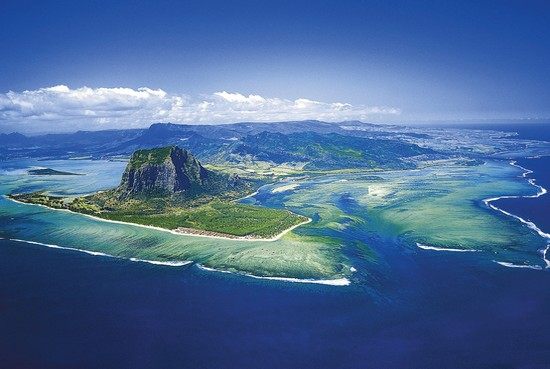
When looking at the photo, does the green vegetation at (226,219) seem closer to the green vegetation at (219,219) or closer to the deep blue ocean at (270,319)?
the green vegetation at (219,219)

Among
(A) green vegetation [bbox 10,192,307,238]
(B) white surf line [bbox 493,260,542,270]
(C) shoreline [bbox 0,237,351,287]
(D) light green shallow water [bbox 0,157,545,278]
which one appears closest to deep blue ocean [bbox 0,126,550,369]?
(C) shoreline [bbox 0,237,351,287]

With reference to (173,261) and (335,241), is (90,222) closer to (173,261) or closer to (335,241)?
(173,261)

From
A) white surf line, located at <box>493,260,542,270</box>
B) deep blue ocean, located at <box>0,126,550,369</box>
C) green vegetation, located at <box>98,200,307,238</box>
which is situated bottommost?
deep blue ocean, located at <box>0,126,550,369</box>

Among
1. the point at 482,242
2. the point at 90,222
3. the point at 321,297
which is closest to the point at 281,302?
the point at 321,297

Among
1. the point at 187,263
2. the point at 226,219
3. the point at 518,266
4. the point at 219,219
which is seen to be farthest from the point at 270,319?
the point at 219,219

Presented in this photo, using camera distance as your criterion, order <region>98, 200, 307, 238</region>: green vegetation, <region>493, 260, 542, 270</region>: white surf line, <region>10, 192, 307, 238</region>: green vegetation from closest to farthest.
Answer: <region>493, 260, 542, 270</region>: white surf line, <region>98, 200, 307, 238</region>: green vegetation, <region>10, 192, 307, 238</region>: green vegetation

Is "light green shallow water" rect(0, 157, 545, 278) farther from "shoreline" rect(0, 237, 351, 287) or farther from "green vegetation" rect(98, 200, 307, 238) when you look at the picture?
"green vegetation" rect(98, 200, 307, 238)

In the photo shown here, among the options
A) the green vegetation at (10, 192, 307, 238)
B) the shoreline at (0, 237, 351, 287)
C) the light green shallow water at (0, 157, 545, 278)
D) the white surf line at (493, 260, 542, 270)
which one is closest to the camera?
the shoreline at (0, 237, 351, 287)

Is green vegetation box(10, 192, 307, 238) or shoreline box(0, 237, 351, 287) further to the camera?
green vegetation box(10, 192, 307, 238)

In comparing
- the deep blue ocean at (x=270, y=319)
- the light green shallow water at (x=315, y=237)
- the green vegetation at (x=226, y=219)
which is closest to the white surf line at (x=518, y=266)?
the deep blue ocean at (x=270, y=319)
